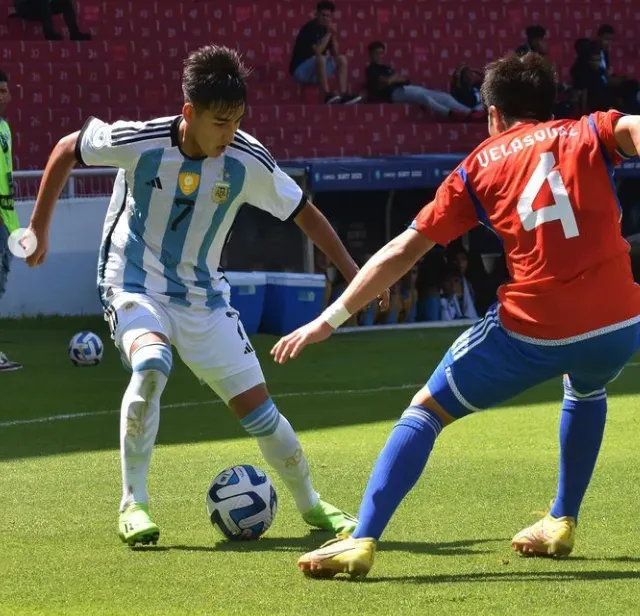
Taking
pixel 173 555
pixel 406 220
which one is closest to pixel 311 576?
pixel 173 555

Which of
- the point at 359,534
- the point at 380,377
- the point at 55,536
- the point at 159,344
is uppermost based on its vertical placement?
the point at 159,344

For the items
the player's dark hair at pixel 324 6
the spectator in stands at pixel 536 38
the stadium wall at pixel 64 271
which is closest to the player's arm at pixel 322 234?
the stadium wall at pixel 64 271

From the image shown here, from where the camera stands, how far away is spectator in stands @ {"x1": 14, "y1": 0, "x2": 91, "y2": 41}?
2028 cm

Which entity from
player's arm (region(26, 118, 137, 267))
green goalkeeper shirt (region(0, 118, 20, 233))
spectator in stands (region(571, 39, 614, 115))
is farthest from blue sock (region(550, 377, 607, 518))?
spectator in stands (region(571, 39, 614, 115))

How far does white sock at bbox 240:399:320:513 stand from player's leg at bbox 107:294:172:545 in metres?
0.47

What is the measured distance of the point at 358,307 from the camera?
16.8ft

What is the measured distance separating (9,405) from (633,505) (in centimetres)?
581

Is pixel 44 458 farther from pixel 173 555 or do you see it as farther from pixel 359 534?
pixel 359 534

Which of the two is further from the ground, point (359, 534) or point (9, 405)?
point (359, 534)

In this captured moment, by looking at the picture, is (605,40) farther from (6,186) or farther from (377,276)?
(377,276)

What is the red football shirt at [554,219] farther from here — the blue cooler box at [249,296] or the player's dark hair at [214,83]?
the blue cooler box at [249,296]

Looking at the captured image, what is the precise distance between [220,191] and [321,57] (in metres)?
15.1

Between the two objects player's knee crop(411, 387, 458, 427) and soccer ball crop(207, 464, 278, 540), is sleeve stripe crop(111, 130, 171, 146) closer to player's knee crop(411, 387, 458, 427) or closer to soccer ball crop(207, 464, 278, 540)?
soccer ball crop(207, 464, 278, 540)

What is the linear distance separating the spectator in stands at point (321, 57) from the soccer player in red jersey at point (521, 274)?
1587cm
